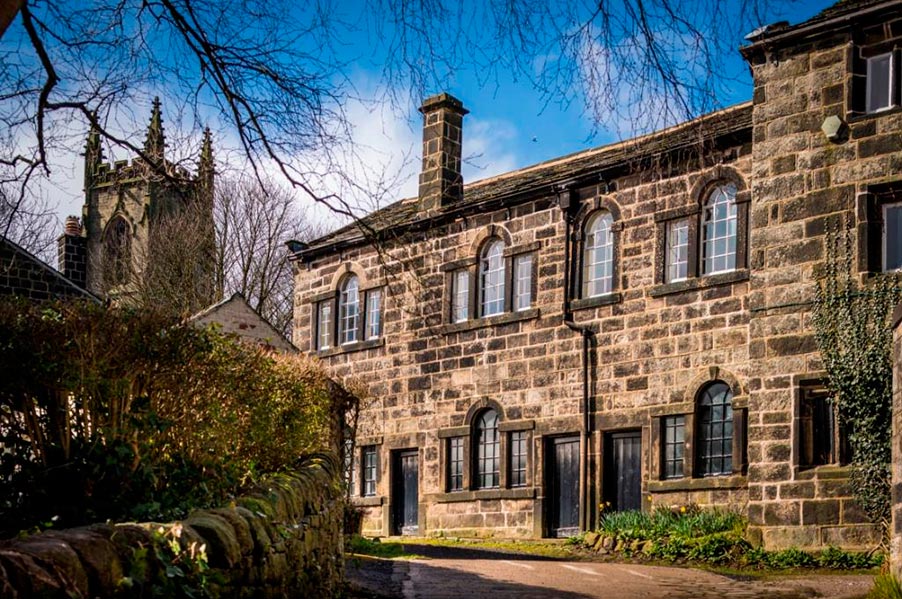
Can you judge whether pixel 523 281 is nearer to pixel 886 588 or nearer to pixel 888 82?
pixel 888 82

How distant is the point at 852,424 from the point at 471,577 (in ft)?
22.2

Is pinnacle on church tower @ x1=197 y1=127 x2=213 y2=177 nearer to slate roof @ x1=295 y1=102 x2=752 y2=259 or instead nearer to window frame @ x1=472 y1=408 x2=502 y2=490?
slate roof @ x1=295 y1=102 x2=752 y2=259

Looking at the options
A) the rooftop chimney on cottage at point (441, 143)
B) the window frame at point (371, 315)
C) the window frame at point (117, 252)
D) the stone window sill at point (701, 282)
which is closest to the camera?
the stone window sill at point (701, 282)

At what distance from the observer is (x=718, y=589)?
1521 cm

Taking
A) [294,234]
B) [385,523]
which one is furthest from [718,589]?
[294,234]

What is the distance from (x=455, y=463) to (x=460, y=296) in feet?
11.4

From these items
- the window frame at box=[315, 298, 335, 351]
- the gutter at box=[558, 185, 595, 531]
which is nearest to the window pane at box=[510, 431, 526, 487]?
the gutter at box=[558, 185, 595, 531]

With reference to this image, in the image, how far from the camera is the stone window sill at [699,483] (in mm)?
20875

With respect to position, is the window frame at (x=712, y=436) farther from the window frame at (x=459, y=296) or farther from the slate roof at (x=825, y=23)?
the window frame at (x=459, y=296)

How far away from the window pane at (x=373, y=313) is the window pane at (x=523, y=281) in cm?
416

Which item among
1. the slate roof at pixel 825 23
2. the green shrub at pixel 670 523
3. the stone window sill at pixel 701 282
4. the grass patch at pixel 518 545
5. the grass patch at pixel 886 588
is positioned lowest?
the grass patch at pixel 518 545

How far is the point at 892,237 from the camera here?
1908 centimetres

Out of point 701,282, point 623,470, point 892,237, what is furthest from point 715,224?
point 623,470

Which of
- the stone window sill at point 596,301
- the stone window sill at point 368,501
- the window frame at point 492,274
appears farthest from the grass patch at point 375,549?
the stone window sill at point 368,501
